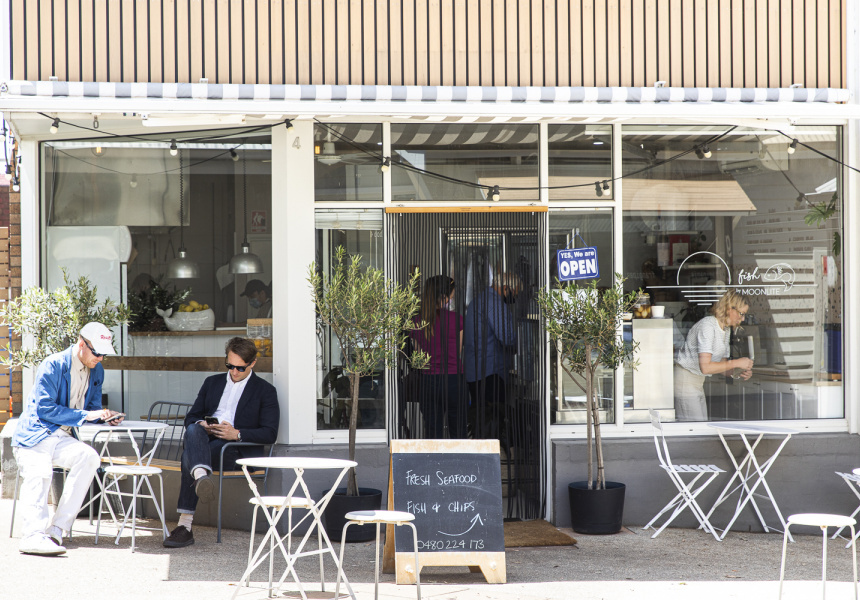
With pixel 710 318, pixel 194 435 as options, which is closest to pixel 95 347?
pixel 194 435

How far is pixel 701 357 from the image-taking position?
745cm

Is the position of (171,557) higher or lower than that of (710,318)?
lower

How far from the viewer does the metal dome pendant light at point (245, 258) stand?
7.43 m

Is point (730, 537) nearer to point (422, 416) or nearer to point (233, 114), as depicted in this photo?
point (422, 416)

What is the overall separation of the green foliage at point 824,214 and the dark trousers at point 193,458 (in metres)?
5.08

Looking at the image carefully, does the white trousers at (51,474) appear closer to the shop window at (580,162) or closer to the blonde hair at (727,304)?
the shop window at (580,162)

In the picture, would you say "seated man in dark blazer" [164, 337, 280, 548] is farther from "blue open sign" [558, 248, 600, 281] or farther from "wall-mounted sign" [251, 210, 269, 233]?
"blue open sign" [558, 248, 600, 281]

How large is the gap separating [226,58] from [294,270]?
1.64 m

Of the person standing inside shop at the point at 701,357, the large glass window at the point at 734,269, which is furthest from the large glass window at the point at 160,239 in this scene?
the person standing inside shop at the point at 701,357

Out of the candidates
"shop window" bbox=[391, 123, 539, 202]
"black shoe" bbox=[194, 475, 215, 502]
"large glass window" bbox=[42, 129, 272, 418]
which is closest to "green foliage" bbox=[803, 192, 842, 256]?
"shop window" bbox=[391, 123, 539, 202]

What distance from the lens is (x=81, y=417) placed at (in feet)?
20.1

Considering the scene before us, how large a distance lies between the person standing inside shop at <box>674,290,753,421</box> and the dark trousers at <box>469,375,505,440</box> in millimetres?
1516

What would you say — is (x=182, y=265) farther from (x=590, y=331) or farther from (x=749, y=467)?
(x=749, y=467)

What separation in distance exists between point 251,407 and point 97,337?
3.97 ft
